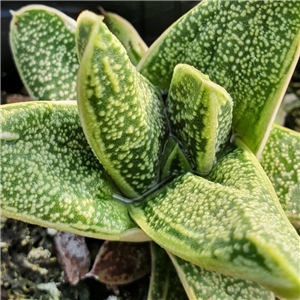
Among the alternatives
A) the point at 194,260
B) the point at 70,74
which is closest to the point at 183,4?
the point at 70,74

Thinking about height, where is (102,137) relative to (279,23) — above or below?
below

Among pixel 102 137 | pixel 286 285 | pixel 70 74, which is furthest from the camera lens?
pixel 70 74

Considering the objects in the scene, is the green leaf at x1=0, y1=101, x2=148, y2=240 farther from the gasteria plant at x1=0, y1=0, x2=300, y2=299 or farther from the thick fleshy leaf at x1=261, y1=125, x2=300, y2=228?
the thick fleshy leaf at x1=261, y1=125, x2=300, y2=228

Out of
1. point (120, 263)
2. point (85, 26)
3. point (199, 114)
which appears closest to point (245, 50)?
point (199, 114)

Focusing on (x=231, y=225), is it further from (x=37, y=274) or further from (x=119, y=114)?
(x=37, y=274)

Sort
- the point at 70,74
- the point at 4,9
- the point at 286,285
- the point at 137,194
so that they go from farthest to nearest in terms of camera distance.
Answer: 1. the point at 4,9
2. the point at 70,74
3. the point at 137,194
4. the point at 286,285

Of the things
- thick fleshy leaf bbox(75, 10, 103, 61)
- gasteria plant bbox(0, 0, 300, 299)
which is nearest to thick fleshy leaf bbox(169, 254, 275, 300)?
gasteria plant bbox(0, 0, 300, 299)

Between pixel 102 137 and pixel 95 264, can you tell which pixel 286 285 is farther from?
pixel 95 264
